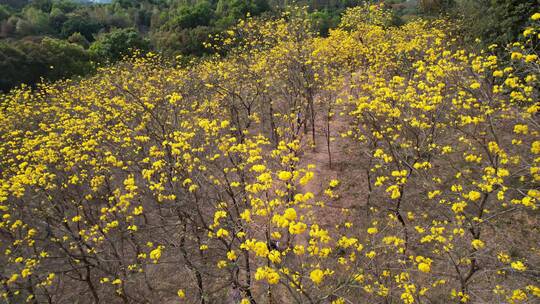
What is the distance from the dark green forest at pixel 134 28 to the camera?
17.3 m

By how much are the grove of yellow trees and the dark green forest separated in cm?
305

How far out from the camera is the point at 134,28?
1795 inches

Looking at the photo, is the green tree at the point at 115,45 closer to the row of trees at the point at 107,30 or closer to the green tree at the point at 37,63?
the row of trees at the point at 107,30

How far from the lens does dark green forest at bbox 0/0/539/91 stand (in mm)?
17297

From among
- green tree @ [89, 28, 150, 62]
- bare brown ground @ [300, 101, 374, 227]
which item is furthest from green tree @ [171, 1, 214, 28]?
bare brown ground @ [300, 101, 374, 227]

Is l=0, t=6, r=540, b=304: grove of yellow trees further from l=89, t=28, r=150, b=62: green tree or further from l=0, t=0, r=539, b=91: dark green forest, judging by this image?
l=89, t=28, r=150, b=62: green tree

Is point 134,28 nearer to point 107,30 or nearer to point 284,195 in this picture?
point 107,30

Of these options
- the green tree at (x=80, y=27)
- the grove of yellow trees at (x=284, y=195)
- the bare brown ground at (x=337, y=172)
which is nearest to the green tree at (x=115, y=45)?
the green tree at (x=80, y=27)

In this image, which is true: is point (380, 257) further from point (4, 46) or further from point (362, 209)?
point (4, 46)

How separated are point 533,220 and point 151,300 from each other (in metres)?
13.8

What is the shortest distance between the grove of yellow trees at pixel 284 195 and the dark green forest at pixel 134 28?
3054 millimetres

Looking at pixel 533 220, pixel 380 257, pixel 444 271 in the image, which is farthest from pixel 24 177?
pixel 533 220

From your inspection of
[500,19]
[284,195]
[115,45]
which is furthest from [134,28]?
[284,195]

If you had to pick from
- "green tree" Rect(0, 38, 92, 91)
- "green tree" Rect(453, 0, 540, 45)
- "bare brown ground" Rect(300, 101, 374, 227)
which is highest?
"green tree" Rect(453, 0, 540, 45)
